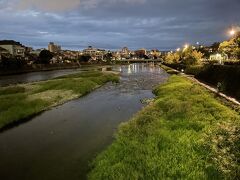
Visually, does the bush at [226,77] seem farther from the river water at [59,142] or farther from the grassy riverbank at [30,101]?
the grassy riverbank at [30,101]

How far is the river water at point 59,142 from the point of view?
608 inches

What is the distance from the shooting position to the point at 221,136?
1645cm

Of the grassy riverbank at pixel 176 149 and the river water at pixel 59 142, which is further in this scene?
the river water at pixel 59 142

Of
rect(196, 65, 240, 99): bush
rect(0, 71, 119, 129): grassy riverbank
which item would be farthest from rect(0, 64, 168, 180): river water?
rect(196, 65, 240, 99): bush

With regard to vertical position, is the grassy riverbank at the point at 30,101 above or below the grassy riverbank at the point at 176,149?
below

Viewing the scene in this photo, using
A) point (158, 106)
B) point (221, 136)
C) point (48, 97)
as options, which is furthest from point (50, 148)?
point (48, 97)

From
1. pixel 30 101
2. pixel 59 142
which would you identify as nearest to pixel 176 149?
pixel 59 142

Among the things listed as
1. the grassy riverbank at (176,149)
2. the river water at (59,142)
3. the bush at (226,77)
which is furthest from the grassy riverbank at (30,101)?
the bush at (226,77)

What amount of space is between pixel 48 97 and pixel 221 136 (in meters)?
26.0

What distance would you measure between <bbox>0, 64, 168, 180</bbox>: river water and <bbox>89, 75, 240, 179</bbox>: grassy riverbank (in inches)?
59.5

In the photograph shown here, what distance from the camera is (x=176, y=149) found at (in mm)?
15258

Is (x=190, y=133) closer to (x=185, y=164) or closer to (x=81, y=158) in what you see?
(x=185, y=164)

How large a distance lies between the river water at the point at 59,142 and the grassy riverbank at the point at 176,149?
1.51 m

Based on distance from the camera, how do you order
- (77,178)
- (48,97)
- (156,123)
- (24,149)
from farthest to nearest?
(48,97) < (156,123) < (24,149) < (77,178)
